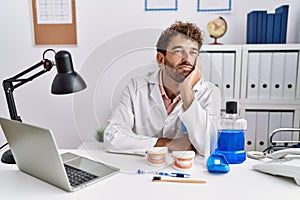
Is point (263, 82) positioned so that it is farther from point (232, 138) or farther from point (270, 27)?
point (232, 138)

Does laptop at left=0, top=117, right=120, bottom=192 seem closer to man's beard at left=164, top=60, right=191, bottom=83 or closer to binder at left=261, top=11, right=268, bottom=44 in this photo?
man's beard at left=164, top=60, right=191, bottom=83

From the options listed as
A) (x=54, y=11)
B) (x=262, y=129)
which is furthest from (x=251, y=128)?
(x=54, y=11)

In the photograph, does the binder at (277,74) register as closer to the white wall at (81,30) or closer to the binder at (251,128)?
the binder at (251,128)

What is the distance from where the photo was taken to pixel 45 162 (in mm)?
823

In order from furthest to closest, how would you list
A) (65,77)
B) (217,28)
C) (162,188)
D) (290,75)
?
(217,28), (290,75), (65,77), (162,188)

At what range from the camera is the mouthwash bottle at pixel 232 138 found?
1.00m

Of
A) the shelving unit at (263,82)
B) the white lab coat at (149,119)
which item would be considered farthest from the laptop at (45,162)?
the shelving unit at (263,82)

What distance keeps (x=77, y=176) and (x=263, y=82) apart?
132 cm

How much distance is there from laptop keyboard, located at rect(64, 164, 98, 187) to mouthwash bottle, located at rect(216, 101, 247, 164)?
44 cm

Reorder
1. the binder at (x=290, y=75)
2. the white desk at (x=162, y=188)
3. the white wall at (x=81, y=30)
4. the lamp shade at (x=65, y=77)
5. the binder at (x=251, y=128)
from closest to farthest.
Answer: the white desk at (x=162, y=188) → the lamp shade at (x=65, y=77) → the binder at (x=290, y=75) → the binder at (x=251, y=128) → the white wall at (x=81, y=30)

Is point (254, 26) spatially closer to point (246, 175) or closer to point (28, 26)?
point (246, 175)

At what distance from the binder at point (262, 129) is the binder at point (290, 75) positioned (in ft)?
0.56

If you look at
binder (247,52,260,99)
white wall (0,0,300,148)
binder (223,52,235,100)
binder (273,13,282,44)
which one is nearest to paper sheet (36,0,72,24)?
white wall (0,0,300,148)

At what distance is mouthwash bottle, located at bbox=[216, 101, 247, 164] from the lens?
1.00m
